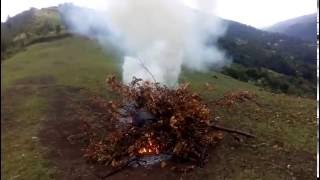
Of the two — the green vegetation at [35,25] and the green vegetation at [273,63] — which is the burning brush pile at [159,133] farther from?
the green vegetation at [273,63]

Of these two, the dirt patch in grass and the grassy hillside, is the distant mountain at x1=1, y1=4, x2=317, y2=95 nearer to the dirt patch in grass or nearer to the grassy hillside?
the grassy hillside

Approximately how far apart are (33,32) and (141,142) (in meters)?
43.0

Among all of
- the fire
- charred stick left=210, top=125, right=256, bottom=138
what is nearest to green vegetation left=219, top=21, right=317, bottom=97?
charred stick left=210, top=125, right=256, bottom=138

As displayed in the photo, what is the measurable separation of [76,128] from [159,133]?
4.41 meters

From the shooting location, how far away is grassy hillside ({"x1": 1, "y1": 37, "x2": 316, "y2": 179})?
15047mm

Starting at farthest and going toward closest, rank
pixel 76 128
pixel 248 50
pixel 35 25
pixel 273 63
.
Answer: pixel 248 50
pixel 273 63
pixel 35 25
pixel 76 128

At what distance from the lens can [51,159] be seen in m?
16.4

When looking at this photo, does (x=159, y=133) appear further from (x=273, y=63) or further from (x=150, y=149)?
(x=273, y=63)

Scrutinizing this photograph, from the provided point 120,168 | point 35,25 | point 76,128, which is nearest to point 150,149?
point 120,168

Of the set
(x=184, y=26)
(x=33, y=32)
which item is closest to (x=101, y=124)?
(x=184, y=26)

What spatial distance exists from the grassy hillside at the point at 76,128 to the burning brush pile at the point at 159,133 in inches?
21.3

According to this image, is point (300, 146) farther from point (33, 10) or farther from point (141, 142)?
point (33, 10)

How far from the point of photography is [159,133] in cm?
1595

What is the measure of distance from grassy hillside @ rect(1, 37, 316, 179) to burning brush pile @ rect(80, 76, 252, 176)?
54cm
